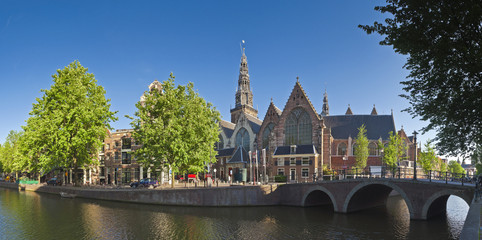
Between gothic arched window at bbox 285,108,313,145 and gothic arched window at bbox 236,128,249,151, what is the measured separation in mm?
10240

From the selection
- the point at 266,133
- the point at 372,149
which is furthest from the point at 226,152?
the point at 372,149

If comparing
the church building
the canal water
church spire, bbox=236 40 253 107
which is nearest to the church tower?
church spire, bbox=236 40 253 107

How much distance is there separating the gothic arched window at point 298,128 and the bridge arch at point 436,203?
83.5 ft

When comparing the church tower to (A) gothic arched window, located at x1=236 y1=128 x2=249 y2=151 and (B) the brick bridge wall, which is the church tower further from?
(B) the brick bridge wall

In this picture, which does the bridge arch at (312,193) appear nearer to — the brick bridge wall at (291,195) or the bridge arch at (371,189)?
the brick bridge wall at (291,195)

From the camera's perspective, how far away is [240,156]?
60.1 m

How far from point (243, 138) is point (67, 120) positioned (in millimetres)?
33565

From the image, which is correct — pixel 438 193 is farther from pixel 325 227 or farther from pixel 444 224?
pixel 325 227

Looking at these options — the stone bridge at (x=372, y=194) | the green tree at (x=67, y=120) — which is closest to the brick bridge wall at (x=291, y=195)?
Answer: the stone bridge at (x=372, y=194)

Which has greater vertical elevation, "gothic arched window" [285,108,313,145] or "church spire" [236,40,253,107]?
"church spire" [236,40,253,107]

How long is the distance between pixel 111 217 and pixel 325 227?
20064 millimetres

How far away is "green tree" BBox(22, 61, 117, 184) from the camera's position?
41.9 m

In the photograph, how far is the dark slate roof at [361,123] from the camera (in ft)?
194

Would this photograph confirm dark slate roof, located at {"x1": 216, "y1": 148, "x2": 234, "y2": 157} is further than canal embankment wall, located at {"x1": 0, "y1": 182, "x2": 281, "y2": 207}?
Yes
